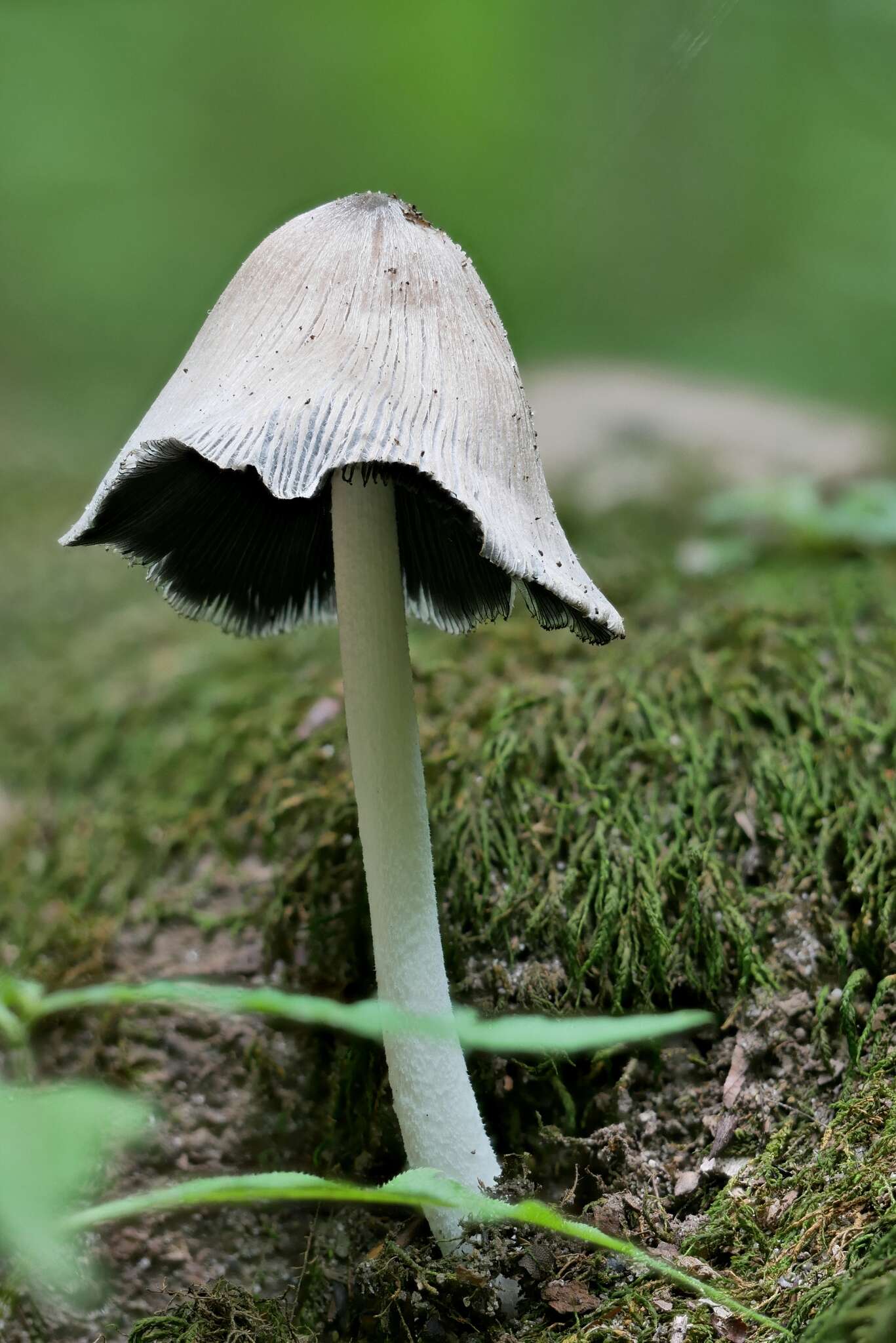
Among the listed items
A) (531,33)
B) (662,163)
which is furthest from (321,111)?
(662,163)

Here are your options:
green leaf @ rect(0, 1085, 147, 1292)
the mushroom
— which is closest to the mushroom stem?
the mushroom

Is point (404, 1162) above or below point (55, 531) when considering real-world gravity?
below

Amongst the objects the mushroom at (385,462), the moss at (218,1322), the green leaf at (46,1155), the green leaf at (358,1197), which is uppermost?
the mushroom at (385,462)

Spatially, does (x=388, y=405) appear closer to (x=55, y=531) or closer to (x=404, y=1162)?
(x=404, y=1162)

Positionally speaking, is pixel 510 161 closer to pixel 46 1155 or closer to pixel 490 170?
pixel 490 170

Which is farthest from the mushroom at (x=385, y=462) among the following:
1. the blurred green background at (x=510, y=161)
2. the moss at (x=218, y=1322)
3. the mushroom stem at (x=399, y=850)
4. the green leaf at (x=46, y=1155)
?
the blurred green background at (x=510, y=161)

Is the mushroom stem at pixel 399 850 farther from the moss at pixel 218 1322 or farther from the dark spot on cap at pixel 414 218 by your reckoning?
the dark spot on cap at pixel 414 218
